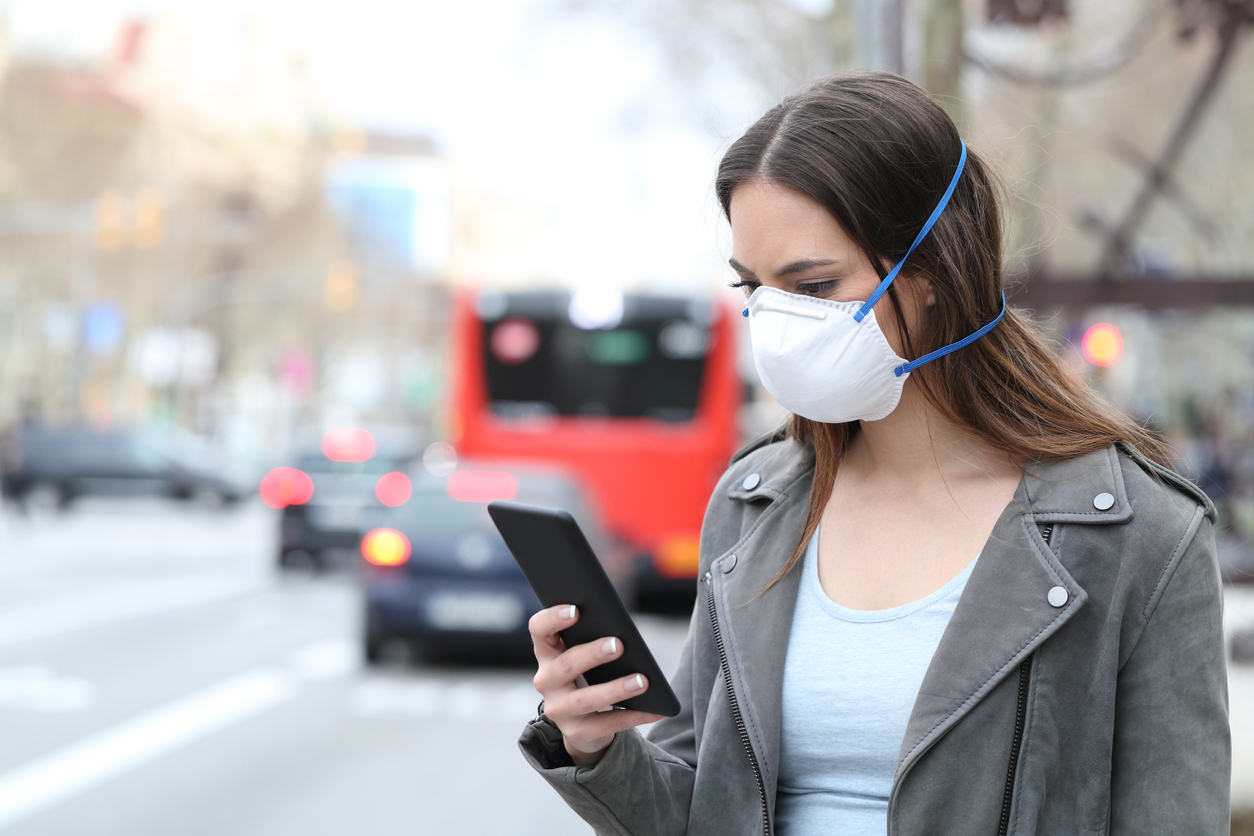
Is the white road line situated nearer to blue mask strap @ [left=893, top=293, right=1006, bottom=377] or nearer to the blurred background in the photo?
the blurred background

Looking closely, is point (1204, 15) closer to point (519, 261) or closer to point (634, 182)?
point (634, 182)

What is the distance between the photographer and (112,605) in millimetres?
14156

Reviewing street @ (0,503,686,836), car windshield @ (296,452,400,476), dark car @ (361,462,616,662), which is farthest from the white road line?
car windshield @ (296,452,400,476)

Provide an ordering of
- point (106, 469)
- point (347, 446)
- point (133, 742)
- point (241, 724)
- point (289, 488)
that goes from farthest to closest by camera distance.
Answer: point (106, 469) → point (347, 446) → point (289, 488) → point (241, 724) → point (133, 742)

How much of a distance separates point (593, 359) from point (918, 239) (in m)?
12.6

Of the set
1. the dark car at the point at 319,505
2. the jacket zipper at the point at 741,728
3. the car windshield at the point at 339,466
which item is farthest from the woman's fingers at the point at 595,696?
the car windshield at the point at 339,466

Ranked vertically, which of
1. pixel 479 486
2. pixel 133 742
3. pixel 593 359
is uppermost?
pixel 593 359

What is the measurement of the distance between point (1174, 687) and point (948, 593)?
0.98ft

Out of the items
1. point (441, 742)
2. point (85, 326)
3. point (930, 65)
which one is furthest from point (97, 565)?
point (85, 326)

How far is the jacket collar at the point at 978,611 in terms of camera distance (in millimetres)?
1697

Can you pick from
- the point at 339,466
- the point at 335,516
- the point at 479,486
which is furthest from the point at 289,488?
the point at 479,486

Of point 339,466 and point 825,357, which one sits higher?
point 825,357

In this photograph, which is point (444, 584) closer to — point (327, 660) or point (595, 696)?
point (327, 660)

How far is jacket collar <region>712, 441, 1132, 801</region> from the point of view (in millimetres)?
1697
